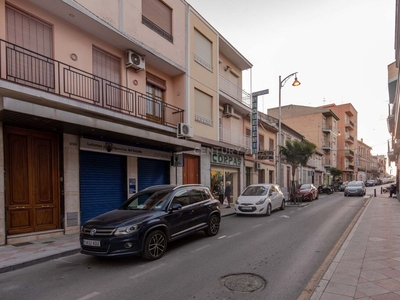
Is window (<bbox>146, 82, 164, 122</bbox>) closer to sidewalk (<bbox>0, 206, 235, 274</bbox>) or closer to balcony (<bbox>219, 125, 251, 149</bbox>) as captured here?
balcony (<bbox>219, 125, 251, 149</bbox>)

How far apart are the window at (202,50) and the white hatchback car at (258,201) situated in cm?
795

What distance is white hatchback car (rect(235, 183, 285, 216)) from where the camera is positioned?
543 inches

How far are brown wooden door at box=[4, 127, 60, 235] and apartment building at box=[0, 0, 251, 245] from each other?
0.10ft

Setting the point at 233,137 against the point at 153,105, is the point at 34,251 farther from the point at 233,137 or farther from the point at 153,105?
the point at 233,137

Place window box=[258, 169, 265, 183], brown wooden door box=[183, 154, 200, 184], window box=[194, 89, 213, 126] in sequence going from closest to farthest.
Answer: brown wooden door box=[183, 154, 200, 184]
window box=[194, 89, 213, 126]
window box=[258, 169, 265, 183]

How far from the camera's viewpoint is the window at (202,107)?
15938mm

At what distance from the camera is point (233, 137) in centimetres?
2036

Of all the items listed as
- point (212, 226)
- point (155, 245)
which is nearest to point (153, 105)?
point (212, 226)

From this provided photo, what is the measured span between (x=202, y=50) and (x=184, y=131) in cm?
608

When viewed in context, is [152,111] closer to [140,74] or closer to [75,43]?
[140,74]

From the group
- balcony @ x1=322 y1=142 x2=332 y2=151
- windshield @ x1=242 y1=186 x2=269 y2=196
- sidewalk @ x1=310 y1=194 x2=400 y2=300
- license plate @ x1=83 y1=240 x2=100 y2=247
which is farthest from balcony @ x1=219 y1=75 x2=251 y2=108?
balcony @ x1=322 y1=142 x2=332 y2=151

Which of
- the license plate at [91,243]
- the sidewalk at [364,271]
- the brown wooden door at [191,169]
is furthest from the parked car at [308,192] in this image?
the license plate at [91,243]

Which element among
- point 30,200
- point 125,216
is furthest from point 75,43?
point 125,216

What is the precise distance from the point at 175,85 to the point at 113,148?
18.5ft
